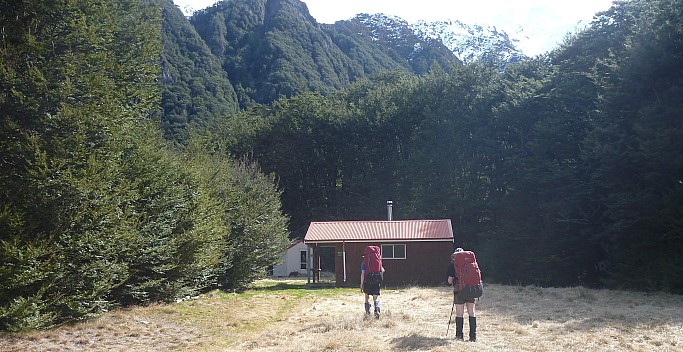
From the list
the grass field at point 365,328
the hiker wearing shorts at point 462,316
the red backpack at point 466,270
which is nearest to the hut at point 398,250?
the grass field at point 365,328

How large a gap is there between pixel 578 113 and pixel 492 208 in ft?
23.9

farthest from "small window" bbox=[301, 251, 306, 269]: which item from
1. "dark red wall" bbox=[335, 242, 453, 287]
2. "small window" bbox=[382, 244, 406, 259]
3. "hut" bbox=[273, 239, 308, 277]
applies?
"small window" bbox=[382, 244, 406, 259]

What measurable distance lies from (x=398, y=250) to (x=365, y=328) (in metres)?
14.9

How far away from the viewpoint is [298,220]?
4388 centimetres

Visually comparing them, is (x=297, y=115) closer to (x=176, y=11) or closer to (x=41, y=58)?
(x=41, y=58)

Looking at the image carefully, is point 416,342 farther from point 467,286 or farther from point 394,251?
point 394,251

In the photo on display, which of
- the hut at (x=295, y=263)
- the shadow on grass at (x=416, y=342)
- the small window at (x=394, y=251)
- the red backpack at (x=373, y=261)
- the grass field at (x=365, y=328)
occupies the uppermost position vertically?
the red backpack at (x=373, y=261)

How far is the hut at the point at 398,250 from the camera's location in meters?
25.5

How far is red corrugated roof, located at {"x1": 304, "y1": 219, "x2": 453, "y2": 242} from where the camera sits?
84.7ft

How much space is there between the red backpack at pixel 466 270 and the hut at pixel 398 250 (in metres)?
15.7

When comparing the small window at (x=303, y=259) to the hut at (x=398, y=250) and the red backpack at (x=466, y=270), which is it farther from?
the red backpack at (x=466, y=270)

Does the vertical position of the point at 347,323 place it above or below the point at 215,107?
below

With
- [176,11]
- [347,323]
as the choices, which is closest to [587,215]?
[347,323]

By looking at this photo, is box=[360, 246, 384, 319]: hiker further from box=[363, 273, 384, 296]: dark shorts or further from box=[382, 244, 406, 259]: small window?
box=[382, 244, 406, 259]: small window
